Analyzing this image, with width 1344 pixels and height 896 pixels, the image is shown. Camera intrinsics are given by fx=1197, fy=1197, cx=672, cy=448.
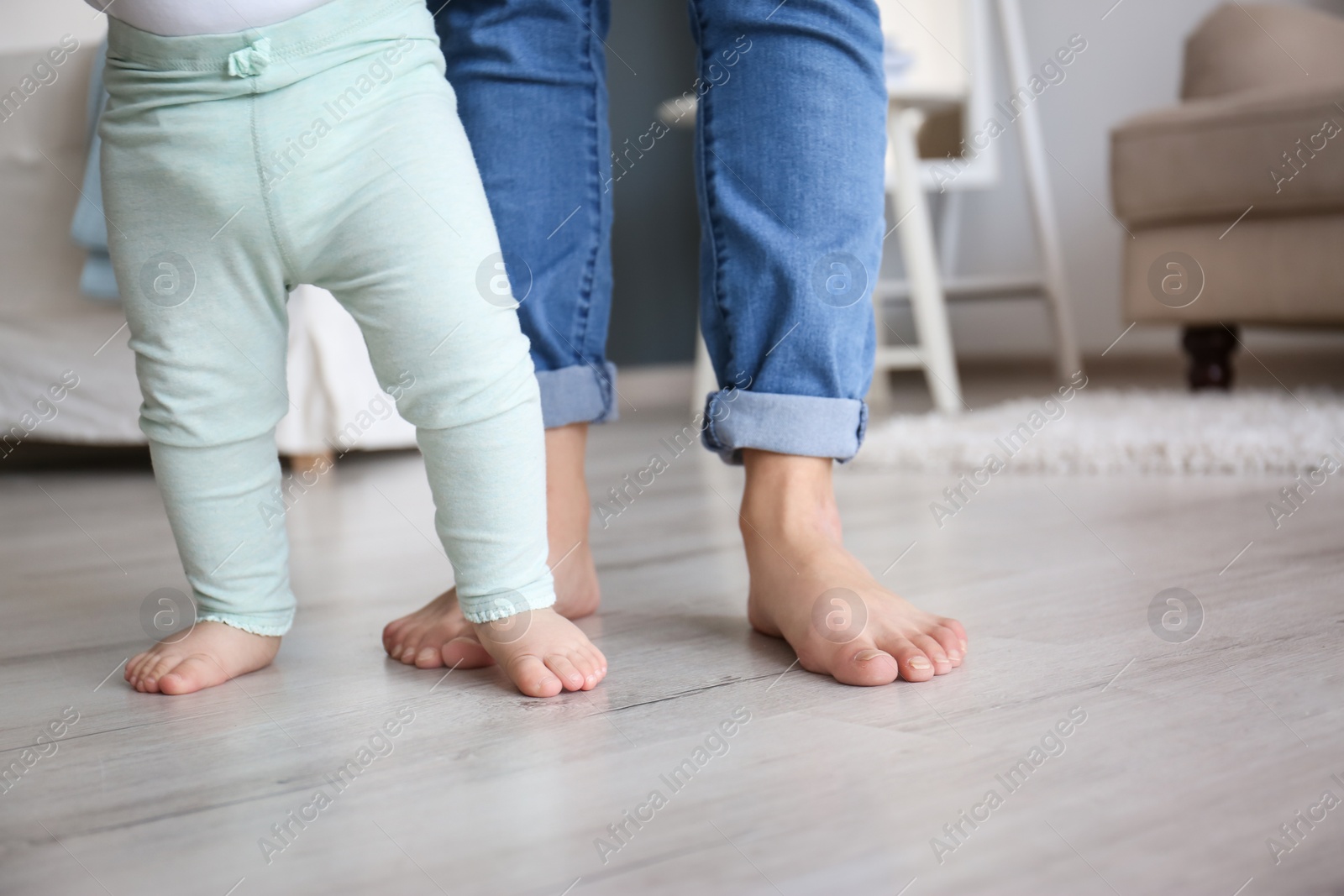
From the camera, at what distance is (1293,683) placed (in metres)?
0.63

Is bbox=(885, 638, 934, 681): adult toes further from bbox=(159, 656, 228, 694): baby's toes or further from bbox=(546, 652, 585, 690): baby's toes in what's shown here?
bbox=(159, 656, 228, 694): baby's toes

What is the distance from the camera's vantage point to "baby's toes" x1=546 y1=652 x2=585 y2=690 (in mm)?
682


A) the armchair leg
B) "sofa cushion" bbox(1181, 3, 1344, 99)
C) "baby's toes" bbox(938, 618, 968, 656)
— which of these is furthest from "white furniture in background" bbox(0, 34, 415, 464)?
"sofa cushion" bbox(1181, 3, 1344, 99)

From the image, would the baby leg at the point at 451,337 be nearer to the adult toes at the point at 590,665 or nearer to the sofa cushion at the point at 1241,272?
the adult toes at the point at 590,665

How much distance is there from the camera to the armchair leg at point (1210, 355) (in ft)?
7.20

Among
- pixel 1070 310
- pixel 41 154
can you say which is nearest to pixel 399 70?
pixel 41 154

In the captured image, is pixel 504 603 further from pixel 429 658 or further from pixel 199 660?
pixel 199 660

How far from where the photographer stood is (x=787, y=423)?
2.48 ft

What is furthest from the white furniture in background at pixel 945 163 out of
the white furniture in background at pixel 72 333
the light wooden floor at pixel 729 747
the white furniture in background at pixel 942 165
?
the light wooden floor at pixel 729 747

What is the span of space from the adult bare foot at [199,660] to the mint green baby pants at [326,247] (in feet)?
0.27

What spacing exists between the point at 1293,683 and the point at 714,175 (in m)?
0.45

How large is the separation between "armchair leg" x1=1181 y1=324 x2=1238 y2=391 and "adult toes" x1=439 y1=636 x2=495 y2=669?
1.83 m

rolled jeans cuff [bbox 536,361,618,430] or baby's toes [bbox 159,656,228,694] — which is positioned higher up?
rolled jeans cuff [bbox 536,361,618,430]

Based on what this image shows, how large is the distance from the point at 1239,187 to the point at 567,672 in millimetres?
1800
